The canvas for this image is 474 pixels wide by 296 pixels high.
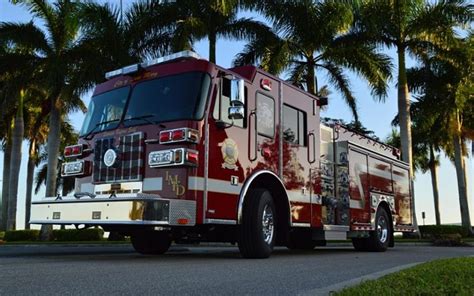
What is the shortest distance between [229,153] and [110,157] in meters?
1.83

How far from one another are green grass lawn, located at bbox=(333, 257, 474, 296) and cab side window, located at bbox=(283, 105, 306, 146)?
13.9 ft

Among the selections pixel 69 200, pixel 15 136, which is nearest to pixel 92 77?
pixel 15 136

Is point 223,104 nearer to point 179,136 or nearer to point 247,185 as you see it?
point 179,136

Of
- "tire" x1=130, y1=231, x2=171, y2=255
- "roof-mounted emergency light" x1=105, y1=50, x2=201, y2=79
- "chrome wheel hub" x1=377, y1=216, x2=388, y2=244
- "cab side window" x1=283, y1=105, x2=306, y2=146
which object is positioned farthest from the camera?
"chrome wheel hub" x1=377, y1=216, x2=388, y2=244

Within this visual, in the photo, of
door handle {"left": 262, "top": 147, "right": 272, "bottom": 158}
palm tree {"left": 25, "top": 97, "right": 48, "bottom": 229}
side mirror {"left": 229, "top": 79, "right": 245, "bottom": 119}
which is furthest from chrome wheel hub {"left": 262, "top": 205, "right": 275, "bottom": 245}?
palm tree {"left": 25, "top": 97, "right": 48, "bottom": 229}

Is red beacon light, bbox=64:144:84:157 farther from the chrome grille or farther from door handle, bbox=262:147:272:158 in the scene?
door handle, bbox=262:147:272:158

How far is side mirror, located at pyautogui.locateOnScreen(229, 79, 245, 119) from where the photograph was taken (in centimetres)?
809

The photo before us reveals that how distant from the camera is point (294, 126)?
10.2 metres

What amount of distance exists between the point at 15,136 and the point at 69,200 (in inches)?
912

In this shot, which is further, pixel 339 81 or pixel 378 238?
pixel 339 81

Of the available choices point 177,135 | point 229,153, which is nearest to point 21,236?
point 229,153

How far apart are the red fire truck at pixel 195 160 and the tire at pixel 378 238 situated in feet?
8.22

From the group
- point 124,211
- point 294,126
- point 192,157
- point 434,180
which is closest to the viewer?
point 124,211

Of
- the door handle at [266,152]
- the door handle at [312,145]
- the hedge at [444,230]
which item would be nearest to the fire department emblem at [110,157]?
the door handle at [266,152]
